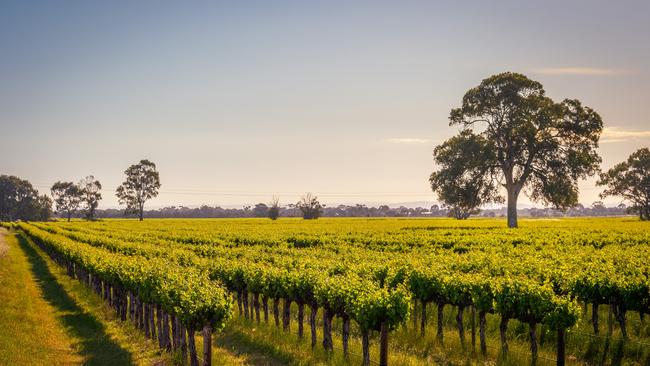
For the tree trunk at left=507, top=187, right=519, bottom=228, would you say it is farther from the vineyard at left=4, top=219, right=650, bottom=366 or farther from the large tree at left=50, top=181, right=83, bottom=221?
the large tree at left=50, top=181, right=83, bottom=221

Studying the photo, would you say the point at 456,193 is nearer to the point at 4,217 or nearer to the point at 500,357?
the point at 500,357

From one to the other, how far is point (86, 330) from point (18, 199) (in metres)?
191

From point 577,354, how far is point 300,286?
8221 millimetres

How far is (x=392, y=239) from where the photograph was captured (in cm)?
3994

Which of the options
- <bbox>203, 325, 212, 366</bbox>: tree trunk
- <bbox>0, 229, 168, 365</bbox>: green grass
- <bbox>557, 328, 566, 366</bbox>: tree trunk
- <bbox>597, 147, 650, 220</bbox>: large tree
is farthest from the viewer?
<bbox>597, 147, 650, 220</bbox>: large tree

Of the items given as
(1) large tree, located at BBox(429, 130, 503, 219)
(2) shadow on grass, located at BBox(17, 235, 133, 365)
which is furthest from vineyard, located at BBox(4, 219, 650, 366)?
(1) large tree, located at BBox(429, 130, 503, 219)

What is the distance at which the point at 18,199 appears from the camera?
18425 cm

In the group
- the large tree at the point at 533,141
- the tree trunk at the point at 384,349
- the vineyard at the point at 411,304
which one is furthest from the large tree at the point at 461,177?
the tree trunk at the point at 384,349

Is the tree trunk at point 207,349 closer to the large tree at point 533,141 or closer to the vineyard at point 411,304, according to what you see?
the vineyard at point 411,304

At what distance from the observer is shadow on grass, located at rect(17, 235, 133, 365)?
16.2 m

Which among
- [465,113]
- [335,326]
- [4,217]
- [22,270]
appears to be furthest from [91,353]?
[4,217]

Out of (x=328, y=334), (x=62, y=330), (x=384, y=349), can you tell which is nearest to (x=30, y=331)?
(x=62, y=330)

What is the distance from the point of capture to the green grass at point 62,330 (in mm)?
16047

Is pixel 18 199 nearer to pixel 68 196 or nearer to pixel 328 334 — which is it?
pixel 68 196
